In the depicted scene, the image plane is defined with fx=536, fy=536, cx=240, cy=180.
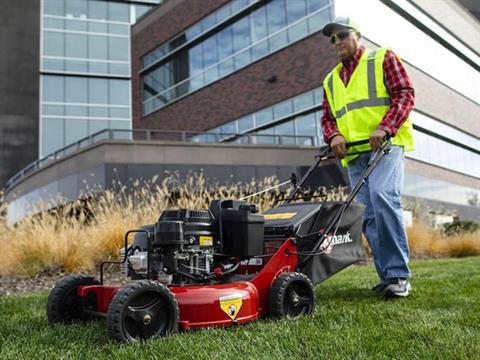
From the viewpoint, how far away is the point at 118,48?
2623 cm

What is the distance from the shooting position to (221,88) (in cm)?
1964

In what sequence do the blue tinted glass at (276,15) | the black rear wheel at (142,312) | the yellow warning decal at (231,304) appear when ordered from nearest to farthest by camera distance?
the black rear wheel at (142,312), the yellow warning decal at (231,304), the blue tinted glass at (276,15)

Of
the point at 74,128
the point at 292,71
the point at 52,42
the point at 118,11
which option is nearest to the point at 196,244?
the point at 292,71

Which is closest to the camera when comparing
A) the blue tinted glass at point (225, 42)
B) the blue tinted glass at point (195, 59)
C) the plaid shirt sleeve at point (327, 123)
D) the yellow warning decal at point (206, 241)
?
the yellow warning decal at point (206, 241)

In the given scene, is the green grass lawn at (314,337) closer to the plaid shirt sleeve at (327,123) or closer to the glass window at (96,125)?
the plaid shirt sleeve at (327,123)

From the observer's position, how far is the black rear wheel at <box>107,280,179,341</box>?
2.32 m

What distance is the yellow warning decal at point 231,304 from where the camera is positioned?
2.68 m

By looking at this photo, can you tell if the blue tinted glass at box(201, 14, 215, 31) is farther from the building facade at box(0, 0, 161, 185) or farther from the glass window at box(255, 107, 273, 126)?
the building facade at box(0, 0, 161, 185)

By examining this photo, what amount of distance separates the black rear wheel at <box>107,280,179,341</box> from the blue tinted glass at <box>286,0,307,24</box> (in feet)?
48.0

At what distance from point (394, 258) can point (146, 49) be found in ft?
74.6

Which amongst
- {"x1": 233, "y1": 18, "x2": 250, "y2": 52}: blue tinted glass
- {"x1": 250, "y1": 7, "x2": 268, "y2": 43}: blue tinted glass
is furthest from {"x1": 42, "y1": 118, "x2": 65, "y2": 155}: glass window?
{"x1": 250, "y1": 7, "x2": 268, "y2": 43}: blue tinted glass

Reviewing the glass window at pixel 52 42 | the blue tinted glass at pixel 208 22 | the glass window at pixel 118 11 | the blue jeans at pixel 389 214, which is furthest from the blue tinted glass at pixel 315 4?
the glass window at pixel 52 42

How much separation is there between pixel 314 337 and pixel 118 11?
26.6 metres

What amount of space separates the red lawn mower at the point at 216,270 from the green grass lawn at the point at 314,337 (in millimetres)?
98
